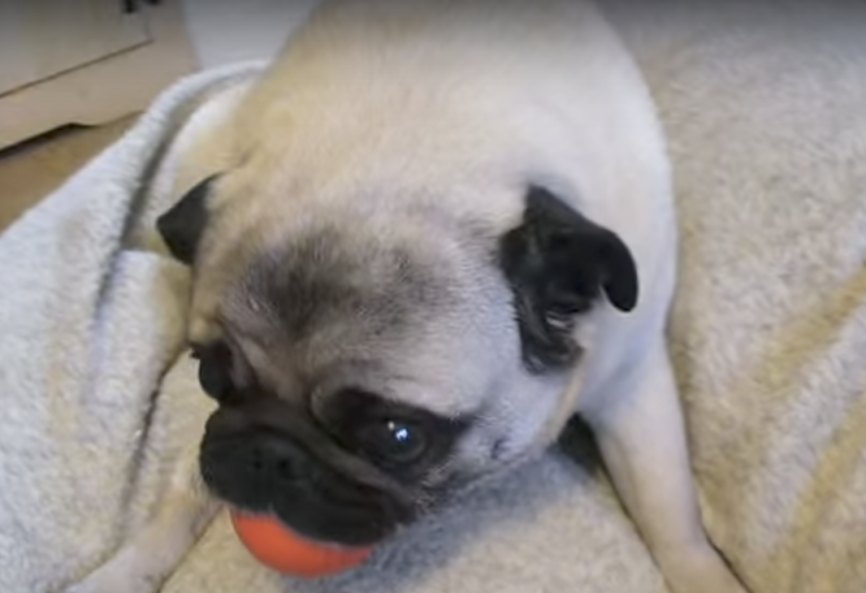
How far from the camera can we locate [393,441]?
3.81 ft

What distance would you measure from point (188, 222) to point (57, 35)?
135 cm

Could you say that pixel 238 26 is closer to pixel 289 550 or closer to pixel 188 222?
pixel 188 222

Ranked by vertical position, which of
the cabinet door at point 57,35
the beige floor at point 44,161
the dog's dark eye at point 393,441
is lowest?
the beige floor at point 44,161

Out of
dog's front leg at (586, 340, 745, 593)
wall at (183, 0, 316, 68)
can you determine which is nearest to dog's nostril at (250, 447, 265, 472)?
dog's front leg at (586, 340, 745, 593)

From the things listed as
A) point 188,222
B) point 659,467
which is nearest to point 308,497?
point 188,222

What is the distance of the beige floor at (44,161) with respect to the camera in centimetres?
233

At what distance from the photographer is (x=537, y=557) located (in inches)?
56.7

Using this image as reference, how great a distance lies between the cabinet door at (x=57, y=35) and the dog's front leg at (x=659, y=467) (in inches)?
53.5

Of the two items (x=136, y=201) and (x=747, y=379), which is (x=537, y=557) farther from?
(x=136, y=201)

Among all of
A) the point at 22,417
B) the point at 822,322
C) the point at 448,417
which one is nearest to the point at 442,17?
the point at 448,417

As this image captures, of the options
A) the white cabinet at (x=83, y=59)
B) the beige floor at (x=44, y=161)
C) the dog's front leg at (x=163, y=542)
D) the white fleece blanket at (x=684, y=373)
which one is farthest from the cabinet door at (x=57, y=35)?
the dog's front leg at (x=163, y=542)

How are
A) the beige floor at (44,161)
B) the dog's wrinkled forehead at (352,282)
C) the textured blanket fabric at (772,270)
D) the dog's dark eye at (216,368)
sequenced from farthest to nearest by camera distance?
the beige floor at (44,161)
the textured blanket fabric at (772,270)
the dog's dark eye at (216,368)
the dog's wrinkled forehead at (352,282)

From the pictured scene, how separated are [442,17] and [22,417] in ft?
1.93

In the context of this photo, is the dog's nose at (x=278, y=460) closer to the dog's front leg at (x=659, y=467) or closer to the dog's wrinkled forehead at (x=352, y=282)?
the dog's wrinkled forehead at (x=352, y=282)
